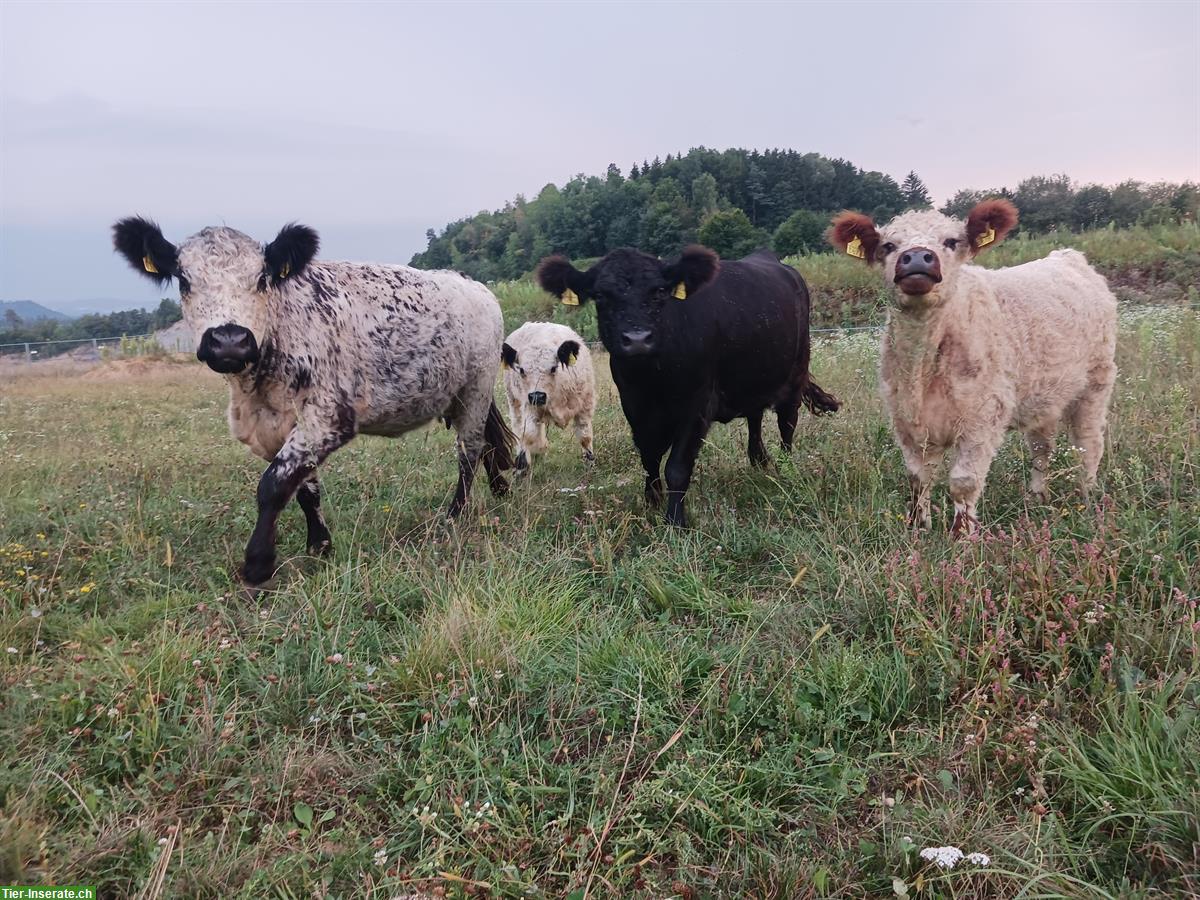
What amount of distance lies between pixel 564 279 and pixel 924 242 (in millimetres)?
2448

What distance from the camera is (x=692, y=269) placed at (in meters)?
5.36

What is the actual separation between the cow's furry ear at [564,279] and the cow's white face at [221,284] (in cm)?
191

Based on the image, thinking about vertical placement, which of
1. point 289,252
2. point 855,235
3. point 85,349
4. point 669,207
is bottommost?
point 85,349

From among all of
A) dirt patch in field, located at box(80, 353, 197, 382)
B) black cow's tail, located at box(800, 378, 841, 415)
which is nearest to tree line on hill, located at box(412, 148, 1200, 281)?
dirt patch in field, located at box(80, 353, 197, 382)

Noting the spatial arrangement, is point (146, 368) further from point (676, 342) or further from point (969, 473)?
point (969, 473)

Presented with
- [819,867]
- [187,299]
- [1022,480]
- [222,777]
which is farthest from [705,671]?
[187,299]

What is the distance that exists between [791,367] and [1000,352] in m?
2.62

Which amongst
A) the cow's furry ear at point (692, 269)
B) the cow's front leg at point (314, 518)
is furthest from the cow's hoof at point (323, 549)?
the cow's furry ear at point (692, 269)

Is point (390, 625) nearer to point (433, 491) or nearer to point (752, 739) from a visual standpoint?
point (752, 739)

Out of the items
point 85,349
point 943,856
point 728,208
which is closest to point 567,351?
point 943,856

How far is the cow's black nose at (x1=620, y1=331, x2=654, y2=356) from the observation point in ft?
16.4

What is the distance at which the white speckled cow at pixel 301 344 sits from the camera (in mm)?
4426

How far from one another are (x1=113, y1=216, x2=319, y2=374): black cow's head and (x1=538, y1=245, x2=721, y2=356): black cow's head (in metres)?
1.79

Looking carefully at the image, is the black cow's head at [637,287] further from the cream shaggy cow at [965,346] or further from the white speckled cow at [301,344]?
the white speckled cow at [301,344]
